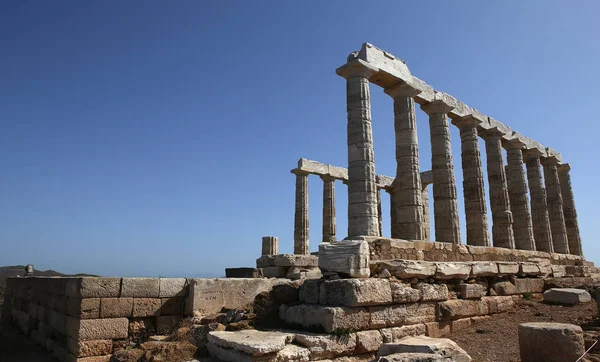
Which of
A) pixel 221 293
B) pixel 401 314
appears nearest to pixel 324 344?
pixel 401 314

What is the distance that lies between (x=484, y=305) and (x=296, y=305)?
5427 mm

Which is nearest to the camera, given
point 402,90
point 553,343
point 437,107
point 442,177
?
point 553,343

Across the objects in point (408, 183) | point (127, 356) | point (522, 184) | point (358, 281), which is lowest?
point (127, 356)

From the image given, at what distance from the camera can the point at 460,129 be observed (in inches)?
759

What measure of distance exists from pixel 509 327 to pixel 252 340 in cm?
665

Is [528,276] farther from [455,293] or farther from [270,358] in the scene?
[270,358]

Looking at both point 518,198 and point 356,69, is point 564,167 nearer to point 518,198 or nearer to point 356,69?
point 518,198


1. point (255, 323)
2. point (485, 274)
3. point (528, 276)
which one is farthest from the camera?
point (528, 276)

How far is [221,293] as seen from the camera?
9914 millimetres

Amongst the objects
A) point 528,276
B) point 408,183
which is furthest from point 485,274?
point 408,183

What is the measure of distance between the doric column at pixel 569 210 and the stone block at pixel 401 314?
22138 mm

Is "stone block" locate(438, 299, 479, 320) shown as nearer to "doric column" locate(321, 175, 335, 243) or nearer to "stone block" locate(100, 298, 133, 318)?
"stone block" locate(100, 298, 133, 318)

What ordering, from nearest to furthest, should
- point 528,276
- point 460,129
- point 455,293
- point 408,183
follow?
point 455,293
point 528,276
point 408,183
point 460,129

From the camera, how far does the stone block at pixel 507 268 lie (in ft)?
41.2
